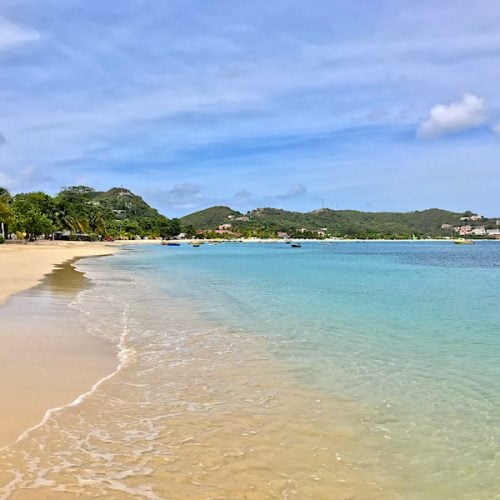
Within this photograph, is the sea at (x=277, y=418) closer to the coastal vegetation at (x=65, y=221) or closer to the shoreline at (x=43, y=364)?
the shoreline at (x=43, y=364)

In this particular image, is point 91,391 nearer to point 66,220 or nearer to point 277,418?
point 277,418

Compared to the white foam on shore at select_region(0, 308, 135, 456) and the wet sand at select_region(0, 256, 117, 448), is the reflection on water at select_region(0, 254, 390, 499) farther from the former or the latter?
the wet sand at select_region(0, 256, 117, 448)

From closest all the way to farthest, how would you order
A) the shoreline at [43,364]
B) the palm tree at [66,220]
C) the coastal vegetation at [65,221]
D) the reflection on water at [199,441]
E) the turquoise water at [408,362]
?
the reflection on water at [199,441], the turquoise water at [408,362], the shoreline at [43,364], the coastal vegetation at [65,221], the palm tree at [66,220]

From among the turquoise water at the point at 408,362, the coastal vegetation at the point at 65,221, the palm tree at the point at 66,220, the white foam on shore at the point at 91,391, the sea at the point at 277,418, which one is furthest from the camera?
the palm tree at the point at 66,220

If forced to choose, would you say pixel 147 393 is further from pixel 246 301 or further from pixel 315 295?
pixel 315 295

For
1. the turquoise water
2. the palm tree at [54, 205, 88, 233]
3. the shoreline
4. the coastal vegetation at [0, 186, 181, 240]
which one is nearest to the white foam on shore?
the shoreline

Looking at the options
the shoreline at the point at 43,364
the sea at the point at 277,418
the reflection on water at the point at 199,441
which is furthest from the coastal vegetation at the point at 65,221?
the reflection on water at the point at 199,441

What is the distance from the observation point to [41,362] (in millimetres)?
9320

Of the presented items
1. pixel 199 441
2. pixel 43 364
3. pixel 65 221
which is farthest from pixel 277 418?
pixel 65 221

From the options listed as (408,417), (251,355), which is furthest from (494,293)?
(408,417)

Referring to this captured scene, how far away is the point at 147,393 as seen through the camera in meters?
7.90

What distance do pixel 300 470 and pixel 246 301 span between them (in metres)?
15.5

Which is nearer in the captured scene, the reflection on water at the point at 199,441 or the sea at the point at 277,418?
the reflection on water at the point at 199,441

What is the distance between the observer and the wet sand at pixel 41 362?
22.0 ft
